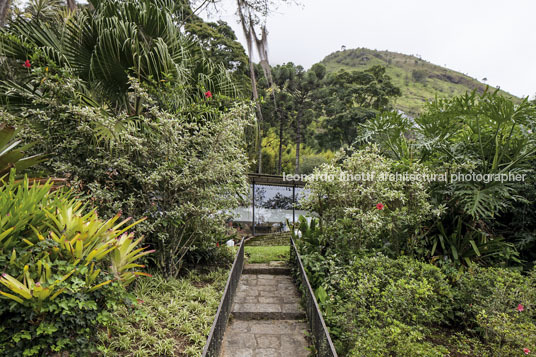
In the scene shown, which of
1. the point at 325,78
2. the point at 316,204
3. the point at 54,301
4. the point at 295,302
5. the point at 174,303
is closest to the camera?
the point at 54,301

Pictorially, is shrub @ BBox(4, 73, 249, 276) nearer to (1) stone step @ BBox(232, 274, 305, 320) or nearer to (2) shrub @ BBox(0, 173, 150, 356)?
(1) stone step @ BBox(232, 274, 305, 320)

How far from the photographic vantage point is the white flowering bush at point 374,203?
4109mm

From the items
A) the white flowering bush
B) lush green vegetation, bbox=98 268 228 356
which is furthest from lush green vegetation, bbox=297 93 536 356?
lush green vegetation, bbox=98 268 228 356

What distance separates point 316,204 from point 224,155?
189 centimetres

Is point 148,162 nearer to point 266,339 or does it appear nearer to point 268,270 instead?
point 266,339

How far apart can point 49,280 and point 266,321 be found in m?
2.43

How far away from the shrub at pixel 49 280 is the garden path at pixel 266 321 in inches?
54.9

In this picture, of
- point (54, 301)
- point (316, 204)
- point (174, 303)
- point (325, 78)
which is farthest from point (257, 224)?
point (325, 78)

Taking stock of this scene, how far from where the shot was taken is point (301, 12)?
7336mm

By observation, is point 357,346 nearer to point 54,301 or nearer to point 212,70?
point 54,301

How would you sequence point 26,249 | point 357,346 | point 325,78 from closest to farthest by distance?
point 26,249 < point 357,346 < point 325,78

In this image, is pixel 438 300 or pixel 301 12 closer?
pixel 438 300

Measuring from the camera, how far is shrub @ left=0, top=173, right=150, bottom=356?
1737mm

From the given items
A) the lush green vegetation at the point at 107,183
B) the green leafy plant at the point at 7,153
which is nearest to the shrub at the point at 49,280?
the lush green vegetation at the point at 107,183
